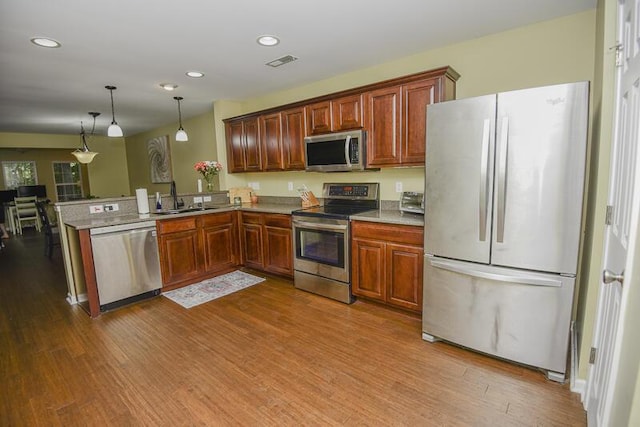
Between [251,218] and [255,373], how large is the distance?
91.2 inches

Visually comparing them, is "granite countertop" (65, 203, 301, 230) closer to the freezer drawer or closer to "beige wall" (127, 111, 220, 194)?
"beige wall" (127, 111, 220, 194)

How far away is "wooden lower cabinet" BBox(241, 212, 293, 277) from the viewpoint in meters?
3.74

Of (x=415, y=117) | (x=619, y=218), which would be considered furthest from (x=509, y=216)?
(x=415, y=117)

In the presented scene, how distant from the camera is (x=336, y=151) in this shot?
3.34 meters

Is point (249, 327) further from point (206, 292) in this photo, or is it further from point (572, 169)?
point (572, 169)

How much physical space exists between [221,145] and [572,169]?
14.5 ft

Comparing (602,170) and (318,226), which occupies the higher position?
(602,170)

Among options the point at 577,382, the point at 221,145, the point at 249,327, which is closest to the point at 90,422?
the point at 249,327

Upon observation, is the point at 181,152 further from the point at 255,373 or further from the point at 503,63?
the point at 503,63

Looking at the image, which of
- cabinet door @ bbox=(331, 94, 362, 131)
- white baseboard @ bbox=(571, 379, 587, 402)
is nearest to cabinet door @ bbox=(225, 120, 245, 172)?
cabinet door @ bbox=(331, 94, 362, 131)

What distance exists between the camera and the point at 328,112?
342 cm

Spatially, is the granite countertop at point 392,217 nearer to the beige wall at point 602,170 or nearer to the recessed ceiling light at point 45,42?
the beige wall at point 602,170

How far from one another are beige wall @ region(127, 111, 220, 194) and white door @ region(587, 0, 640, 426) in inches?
179

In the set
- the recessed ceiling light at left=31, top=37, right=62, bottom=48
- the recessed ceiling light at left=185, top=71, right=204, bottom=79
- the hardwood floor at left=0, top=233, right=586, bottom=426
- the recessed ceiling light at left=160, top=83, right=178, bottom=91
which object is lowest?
the hardwood floor at left=0, top=233, right=586, bottom=426
